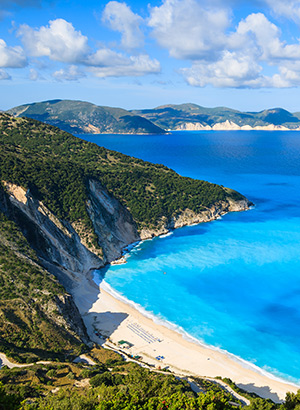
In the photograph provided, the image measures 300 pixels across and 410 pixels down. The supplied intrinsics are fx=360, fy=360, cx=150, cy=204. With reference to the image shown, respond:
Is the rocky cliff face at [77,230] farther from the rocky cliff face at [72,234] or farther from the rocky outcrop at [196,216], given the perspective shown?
the rocky outcrop at [196,216]

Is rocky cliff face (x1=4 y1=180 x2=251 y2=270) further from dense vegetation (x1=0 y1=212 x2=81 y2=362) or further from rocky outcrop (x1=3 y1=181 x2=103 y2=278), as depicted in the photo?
dense vegetation (x1=0 y1=212 x2=81 y2=362)

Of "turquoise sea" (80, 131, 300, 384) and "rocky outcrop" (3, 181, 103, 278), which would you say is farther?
"rocky outcrop" (3, 181, 103, 278)

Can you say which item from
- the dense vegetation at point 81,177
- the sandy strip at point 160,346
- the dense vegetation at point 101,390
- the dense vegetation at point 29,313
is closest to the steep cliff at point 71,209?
the dense vegetation at point 29,313

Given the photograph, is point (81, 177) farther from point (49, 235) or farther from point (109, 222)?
point (49, 235)

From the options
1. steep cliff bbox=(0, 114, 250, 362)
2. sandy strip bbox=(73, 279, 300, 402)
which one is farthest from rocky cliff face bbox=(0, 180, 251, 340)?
sandy strip bbox=(73, 279, 300, 402)

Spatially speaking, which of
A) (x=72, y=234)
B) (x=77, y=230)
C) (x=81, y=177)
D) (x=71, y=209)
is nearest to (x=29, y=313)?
(x=72, y=234)

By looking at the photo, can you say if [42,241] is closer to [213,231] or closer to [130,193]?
[130,193]
